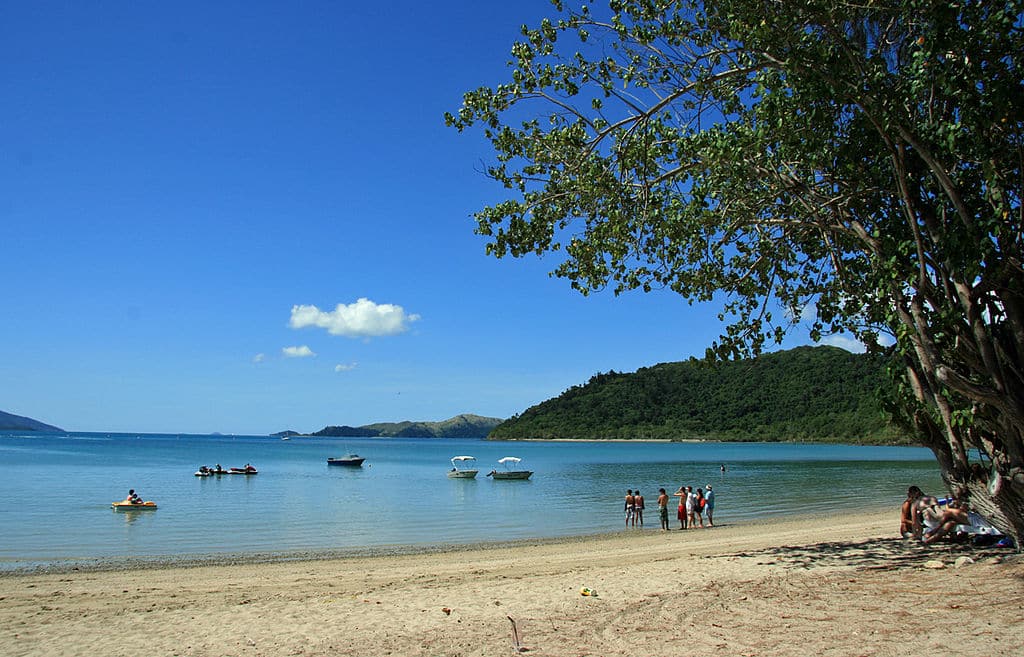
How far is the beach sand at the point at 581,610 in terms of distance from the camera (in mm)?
7008

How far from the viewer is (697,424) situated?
6088 inches

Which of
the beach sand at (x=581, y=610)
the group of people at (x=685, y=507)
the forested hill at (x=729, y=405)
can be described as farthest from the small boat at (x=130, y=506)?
the forested hill at (x=729, y=405)

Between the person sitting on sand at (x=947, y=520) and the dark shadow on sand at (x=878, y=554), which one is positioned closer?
the dark shadow on sand at (x=878, y=554)

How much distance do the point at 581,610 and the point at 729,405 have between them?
154 m

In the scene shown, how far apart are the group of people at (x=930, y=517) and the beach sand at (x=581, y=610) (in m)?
0.35

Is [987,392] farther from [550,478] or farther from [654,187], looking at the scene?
[550,478]

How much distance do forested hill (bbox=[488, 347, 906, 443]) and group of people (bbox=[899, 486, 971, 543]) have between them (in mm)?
93440

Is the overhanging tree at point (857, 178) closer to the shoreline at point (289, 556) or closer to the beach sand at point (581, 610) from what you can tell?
the beach sand at point (581, 610)

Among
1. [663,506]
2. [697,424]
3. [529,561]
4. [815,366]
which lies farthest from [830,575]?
[697,424]

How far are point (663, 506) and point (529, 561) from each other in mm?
8424

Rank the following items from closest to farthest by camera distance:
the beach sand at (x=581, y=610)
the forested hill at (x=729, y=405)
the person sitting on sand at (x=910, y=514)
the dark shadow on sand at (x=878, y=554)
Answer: the beach sand at (x=581, y=610), the dark shadow on sand at (x=878, y=554), the person sitting on sand at (x=910, y=514), the forested hill at (x=729, y=405)

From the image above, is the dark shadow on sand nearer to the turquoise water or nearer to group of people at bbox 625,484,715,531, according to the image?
group of people at bbox 625,484,715,531

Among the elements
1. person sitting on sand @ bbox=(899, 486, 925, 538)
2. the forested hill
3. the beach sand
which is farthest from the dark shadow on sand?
the forested hill

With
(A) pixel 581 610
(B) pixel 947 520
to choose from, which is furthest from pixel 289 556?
(B) pixel 947 520
